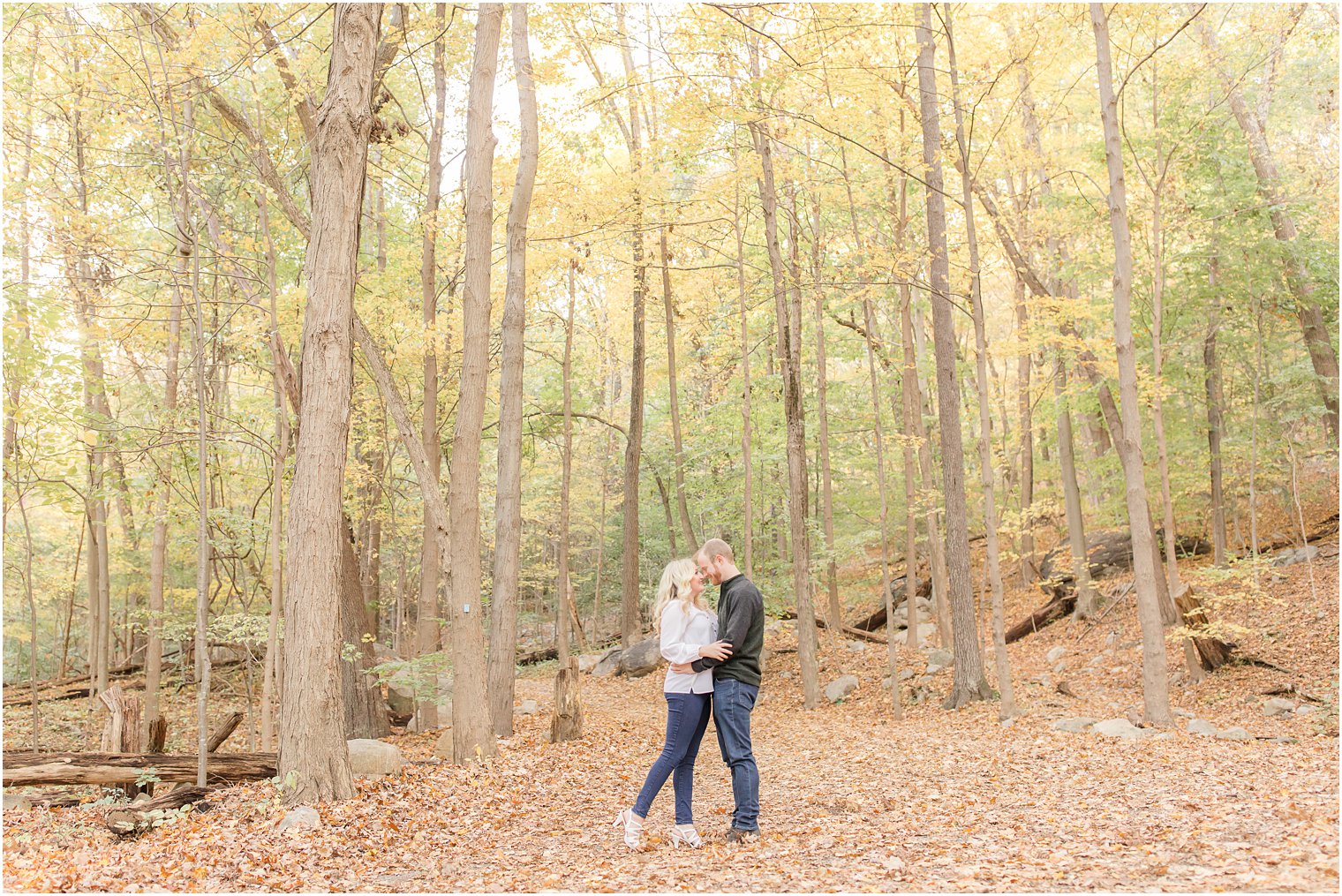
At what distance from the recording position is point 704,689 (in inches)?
183

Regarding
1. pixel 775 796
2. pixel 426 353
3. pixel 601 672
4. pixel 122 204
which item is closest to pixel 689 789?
pixel 775 796

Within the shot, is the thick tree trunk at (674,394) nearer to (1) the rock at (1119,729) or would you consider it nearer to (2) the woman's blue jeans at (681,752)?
(1) the rock at (1119,729)

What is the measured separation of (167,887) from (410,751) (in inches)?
229

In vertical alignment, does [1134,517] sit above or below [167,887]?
above

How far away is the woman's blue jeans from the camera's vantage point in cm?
459

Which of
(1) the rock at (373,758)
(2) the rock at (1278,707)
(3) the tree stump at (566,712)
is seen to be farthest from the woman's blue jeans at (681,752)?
(2) the rock at (1278,707)

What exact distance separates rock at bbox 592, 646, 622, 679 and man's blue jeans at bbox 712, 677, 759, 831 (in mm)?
13400

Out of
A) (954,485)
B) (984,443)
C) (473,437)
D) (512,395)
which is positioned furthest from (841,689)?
(473,437)

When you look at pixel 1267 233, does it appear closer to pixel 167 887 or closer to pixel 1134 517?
pixel 1134 517

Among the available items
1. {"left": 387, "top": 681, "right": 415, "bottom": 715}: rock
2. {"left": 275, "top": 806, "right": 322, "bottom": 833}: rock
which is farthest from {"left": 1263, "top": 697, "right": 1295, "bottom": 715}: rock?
{"left": 387, "top": 681, "right": 415, "bottom": 715}: rock

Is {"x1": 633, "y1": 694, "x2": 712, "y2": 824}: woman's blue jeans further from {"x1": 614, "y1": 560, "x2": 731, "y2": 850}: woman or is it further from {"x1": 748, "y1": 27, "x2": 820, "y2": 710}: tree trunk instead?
{"x1": 748, "y1": 27, "x2": 820, "y2": 710}: tree trunk

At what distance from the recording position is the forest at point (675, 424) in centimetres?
551

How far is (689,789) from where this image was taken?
4613mm

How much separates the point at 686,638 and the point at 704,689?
315 mm
